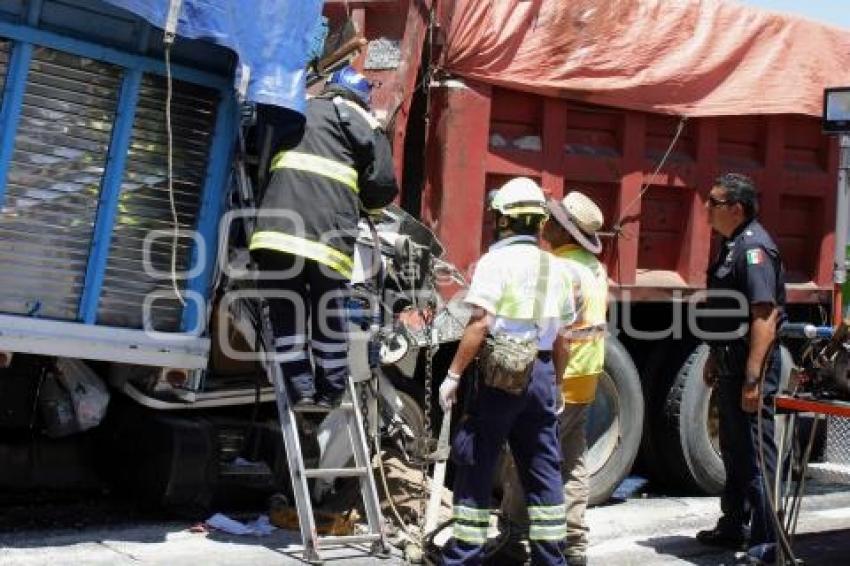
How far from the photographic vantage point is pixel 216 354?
583cm

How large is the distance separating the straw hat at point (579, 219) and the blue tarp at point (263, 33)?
1.33 m

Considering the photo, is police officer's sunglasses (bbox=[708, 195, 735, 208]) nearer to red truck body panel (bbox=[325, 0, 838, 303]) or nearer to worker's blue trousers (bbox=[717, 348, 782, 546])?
worker's blue trousers (bbox=[717, 348, 782, 546])

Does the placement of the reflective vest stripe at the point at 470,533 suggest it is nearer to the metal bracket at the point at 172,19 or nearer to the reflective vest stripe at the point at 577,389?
the reflective vest stripe at the point at 577,389

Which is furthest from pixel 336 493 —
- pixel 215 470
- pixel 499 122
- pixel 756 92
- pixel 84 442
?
pixel 756 92

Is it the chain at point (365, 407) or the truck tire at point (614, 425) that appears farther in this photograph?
the truck tire at point (614, 425)

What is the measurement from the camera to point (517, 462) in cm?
532

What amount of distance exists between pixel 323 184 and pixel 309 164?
0.33 feet

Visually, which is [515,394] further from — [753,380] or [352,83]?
[352,83]

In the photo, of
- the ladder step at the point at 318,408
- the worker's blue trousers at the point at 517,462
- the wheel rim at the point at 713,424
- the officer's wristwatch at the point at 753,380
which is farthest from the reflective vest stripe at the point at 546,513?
the wheel rim at the point at 713,424

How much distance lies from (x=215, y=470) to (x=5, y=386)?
1031 millimetres

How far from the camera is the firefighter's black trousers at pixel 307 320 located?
541 centimetres

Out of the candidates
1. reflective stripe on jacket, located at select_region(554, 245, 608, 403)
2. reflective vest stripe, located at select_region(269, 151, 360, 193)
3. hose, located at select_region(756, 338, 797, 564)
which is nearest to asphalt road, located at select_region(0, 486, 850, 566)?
hose, located at select_region(756, 338, 797, 564)

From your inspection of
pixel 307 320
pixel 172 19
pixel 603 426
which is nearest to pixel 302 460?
pixel 307 320

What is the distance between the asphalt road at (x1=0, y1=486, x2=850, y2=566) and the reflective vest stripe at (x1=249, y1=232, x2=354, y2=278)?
1258 millimetres
